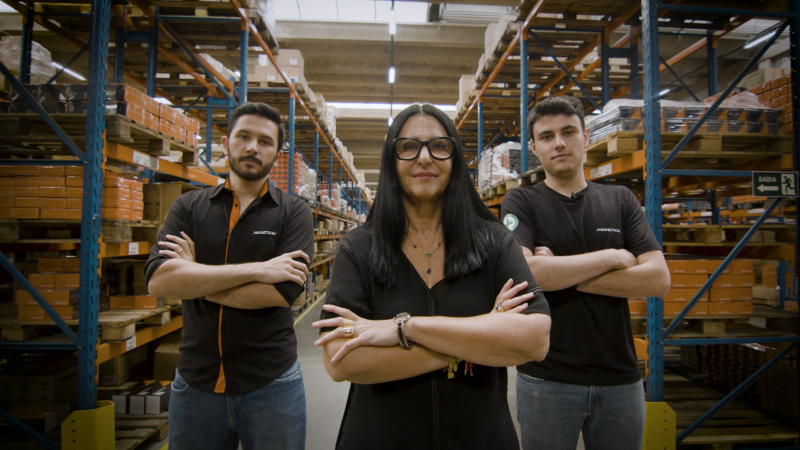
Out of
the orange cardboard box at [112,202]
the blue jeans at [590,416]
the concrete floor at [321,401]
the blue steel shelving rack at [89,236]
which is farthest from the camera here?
the concrete floor at [321,401]

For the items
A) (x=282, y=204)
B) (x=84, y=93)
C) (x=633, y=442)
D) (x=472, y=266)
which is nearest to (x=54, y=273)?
(x=84, y=93)

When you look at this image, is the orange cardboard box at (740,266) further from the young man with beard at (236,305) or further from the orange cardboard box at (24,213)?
the orange cardboard box at (24,213)

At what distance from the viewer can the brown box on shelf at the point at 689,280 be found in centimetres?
312

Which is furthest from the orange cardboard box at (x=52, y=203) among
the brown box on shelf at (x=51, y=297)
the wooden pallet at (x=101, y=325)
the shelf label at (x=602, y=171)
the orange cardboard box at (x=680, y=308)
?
the orange cardboard box at (x=680, y=308)

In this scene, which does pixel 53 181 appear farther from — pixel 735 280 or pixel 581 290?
pixel 735 280

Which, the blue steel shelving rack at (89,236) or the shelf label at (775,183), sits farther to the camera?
the shelf label at (775,183)

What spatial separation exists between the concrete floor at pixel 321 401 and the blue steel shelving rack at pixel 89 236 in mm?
1037

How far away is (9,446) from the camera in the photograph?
9.48 feet

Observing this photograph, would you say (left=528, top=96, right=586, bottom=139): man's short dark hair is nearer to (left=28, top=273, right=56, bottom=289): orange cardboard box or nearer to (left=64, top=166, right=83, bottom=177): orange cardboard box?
(left=64, top=166, right=83, bottom=177): orange cardboard box

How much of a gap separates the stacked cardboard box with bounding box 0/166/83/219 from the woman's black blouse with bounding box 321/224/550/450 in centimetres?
269

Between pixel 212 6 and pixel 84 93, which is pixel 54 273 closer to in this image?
pixel 84 93

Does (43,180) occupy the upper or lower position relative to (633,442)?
upper

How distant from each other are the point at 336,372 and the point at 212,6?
4797mm

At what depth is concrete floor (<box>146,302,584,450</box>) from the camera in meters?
3.47
